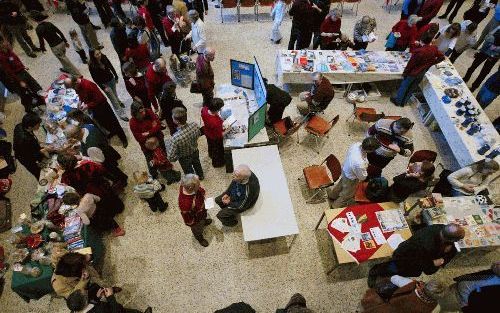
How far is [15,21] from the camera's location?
25.4ft

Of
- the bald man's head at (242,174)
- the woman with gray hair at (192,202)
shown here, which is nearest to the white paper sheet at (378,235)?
the bald man's head at (242,174)

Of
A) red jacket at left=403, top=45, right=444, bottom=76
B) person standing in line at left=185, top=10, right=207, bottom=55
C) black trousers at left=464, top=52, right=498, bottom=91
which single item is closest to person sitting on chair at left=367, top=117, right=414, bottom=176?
red jacket at left=403, top=45, right=444, bottom=76

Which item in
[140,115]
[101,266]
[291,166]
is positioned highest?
[140,115]

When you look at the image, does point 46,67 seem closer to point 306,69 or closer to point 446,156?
point 306,69

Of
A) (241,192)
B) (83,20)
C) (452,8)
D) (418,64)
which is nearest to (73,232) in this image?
(241,192)

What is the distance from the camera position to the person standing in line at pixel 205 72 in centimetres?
602

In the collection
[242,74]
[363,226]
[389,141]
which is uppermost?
[242,74]

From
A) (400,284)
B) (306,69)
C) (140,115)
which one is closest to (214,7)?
(306,69)

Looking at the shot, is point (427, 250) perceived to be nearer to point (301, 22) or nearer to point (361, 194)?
point (361, 194)

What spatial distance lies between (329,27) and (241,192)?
502cm

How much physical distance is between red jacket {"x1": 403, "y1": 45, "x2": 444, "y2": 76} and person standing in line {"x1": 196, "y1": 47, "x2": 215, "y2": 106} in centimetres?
403

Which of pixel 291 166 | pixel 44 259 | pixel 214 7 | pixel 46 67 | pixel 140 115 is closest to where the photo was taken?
pixel 44 259

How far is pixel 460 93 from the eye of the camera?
6.49m

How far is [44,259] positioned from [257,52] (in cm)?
682
